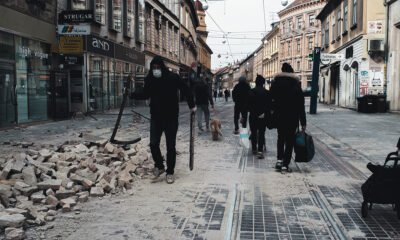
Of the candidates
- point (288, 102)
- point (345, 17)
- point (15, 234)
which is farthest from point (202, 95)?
point (345, 17)

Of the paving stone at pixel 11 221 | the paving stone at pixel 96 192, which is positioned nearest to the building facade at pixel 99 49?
the paving stone at pixel 96 192

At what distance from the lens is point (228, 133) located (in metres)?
12.0

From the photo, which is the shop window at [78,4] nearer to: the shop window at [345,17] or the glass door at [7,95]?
the glass door at [7,95]

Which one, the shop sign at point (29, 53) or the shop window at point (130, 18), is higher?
the shop window at point (130, 18)

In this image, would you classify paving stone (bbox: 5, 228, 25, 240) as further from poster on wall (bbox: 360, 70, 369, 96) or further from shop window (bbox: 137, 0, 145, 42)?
shop window (bbox: 137, 0, 145, 42)

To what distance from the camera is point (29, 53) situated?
14.1 metres

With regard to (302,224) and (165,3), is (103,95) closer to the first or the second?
(165,3)

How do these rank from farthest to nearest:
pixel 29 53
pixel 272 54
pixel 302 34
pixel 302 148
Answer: pixel 272 54, pixel 302 34, pixel 29 53, pixel 302 148

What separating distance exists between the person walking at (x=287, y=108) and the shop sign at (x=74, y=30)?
11.0 m

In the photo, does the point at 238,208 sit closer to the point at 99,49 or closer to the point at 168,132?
the point at 168,132

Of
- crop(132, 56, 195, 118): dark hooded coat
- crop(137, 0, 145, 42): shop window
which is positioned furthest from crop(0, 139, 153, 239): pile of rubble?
crop(137, 0, 145, 42): shop window

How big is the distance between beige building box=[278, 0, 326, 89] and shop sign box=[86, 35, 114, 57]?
48471mm

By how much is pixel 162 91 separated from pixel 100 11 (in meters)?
17.5

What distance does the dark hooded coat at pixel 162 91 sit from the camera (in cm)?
574
